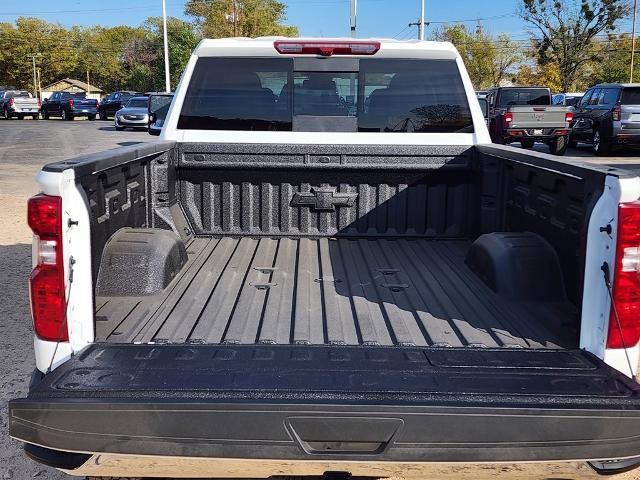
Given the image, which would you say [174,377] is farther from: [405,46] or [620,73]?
[620,73]

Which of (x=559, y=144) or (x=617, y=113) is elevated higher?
(x=617, y=113)

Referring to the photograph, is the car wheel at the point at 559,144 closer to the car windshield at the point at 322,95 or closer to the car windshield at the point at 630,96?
the car windshield at the point at 630,96

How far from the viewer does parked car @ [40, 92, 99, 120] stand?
137 feet

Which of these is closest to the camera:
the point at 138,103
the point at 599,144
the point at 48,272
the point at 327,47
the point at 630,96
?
the point at 48,272

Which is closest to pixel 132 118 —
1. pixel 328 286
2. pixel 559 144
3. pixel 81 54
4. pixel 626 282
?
pixel 559 144

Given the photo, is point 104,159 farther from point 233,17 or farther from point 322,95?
point 233,17

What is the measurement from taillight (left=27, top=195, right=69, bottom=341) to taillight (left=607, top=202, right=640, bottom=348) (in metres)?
1.96

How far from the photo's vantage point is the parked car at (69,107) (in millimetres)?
41719

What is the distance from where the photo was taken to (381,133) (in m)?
4.38

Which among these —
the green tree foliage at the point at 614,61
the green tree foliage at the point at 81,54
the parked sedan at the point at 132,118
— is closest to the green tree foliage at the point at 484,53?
the green tree foliage at the point at 614,61

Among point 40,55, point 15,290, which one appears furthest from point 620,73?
point 40,55

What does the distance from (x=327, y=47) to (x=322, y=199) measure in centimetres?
94

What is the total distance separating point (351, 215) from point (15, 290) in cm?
389

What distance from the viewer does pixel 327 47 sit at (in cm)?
427
